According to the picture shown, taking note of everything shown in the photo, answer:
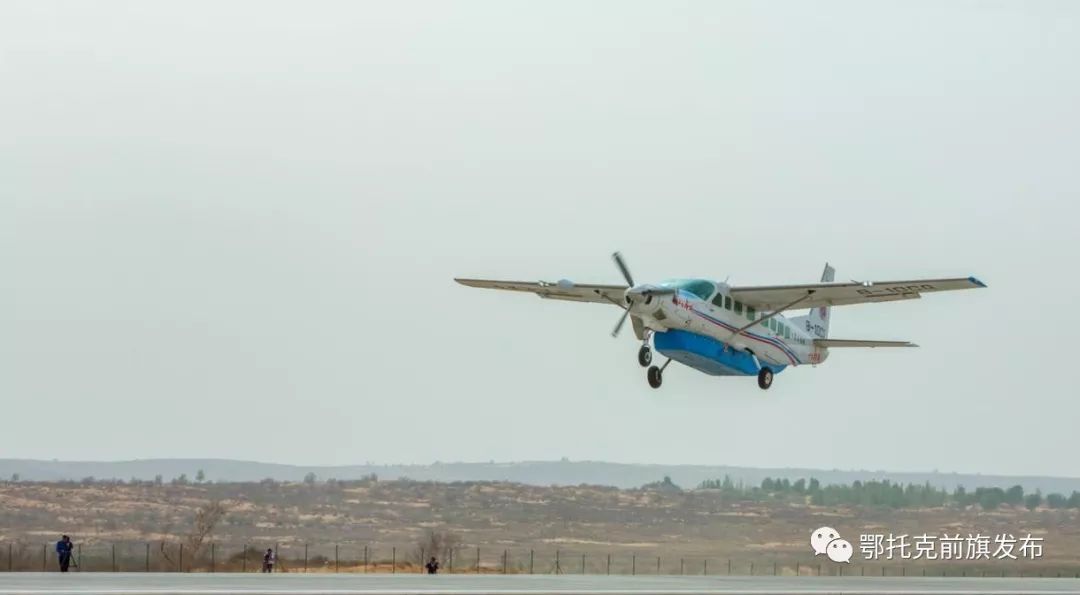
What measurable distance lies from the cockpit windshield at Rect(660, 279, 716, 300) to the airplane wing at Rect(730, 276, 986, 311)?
189 cm

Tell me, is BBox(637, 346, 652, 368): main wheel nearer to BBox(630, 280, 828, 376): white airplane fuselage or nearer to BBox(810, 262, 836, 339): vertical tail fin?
BBox(630, 280, 828, 376): white airplane fuselage

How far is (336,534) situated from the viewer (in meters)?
112

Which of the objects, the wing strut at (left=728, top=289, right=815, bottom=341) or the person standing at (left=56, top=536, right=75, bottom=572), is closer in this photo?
the person standing at (left=56, top=536, right=75, bottom=572)

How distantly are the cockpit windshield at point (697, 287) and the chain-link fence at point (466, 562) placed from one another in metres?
16.4

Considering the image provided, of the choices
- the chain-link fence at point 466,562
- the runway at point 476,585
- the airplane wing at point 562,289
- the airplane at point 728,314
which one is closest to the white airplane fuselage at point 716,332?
the airplane at point 728,314

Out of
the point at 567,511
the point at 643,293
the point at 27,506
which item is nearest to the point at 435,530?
the point at 567,511

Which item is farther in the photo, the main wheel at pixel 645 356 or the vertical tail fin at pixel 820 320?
the vertical tail fin at pixel 820 320

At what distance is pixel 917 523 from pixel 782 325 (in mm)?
31573

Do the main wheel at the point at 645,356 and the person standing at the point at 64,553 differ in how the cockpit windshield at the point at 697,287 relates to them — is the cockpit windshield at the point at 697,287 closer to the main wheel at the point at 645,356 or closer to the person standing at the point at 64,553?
the main wheel at the point at 645,356

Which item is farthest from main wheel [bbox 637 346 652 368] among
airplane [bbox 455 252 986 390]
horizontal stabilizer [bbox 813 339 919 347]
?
horizontal stabilizer [bbox 813 339 919 347]

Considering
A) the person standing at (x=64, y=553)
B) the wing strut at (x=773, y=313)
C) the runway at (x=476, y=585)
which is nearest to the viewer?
the runway at (x=476, y=585)

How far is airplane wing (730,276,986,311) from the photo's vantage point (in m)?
72.3

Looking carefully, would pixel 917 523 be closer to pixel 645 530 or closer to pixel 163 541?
pixel 645 530

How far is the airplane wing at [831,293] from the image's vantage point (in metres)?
72.3
